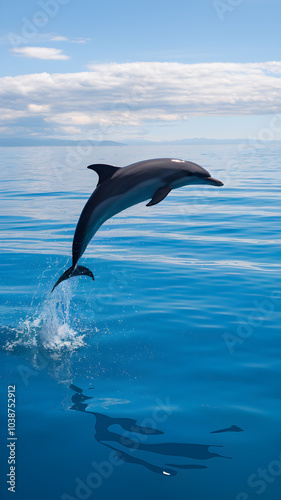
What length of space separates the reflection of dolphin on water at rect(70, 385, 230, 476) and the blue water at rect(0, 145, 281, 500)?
2 cm

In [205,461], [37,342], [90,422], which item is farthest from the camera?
[37,342]

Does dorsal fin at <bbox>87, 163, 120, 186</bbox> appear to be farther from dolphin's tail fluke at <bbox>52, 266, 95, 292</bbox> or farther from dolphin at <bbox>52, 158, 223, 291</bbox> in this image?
dolphin's tail fluke at <bbox>52, 266, 95, 292</bbox>

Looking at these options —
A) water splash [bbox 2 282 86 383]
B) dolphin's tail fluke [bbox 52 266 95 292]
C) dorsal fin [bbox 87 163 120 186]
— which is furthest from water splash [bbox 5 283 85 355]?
dorsal fin [bbox 87 163 120 186]

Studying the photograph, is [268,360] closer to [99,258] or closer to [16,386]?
[16,386]

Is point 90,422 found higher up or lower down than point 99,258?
lower down

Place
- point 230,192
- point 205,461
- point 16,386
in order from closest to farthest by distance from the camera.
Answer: point 205,461
point 16,386
point 230,192

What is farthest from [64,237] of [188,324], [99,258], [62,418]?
[62,418]

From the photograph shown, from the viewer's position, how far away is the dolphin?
22.9 feet

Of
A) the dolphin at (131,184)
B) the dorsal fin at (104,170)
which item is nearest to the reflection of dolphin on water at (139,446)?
the dolphin at (131,184)

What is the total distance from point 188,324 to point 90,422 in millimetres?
3712

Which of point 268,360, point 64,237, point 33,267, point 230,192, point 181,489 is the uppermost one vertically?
point 230,192

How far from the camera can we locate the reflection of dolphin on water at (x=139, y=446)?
574cm

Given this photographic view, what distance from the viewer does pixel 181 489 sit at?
17.6 ft

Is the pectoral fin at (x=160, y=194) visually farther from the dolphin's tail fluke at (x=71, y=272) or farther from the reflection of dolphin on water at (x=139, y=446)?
the reflection of dolphin on water at (x=139, y=446)
